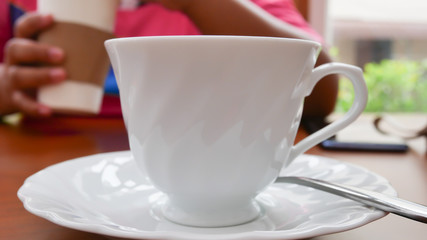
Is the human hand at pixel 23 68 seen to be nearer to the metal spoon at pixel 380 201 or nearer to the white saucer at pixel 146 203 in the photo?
the white saucer at pixel 146 203

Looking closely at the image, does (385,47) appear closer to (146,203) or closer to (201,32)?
(201,32)

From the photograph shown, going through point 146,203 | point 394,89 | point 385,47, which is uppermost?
point 146,203

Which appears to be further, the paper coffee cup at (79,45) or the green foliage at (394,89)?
the green foliage at (394,89)

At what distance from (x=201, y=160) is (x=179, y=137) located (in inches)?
0.8

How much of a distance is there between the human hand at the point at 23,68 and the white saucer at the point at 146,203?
10.7 inches

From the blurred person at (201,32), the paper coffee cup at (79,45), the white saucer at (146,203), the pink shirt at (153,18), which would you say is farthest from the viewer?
the pink shirt at (153,18)

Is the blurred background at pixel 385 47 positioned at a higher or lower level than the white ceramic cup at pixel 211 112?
lower

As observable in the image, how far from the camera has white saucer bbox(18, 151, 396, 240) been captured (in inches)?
8.1

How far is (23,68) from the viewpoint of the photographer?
32.6 inches

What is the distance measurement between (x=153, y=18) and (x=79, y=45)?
2.24ft

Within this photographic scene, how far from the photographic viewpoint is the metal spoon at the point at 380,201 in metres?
0.24

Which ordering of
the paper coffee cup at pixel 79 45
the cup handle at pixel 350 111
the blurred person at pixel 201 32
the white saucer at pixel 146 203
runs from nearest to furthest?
the white saucer at pixel 146 203
the cup handle at pixel 350 111
the paper coffee cup at pixel 79 45
the blurred person at pixel 201 32

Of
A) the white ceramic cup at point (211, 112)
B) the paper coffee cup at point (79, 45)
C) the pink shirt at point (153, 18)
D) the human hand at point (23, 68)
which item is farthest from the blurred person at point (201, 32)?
the white ceramic cup at point (211, 112)

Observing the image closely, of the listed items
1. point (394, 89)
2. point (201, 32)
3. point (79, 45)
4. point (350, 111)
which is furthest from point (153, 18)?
point (394, 89)
